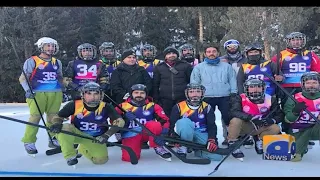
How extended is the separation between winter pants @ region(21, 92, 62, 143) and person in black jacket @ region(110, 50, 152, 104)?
0.62 m

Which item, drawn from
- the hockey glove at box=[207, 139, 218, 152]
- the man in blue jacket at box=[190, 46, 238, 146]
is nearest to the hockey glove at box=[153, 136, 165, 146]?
the hockey glove at box=[207, 139, 218, 152]

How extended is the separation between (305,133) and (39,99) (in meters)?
2.69

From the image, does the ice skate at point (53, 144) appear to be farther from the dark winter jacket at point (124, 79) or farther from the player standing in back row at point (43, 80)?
the dark winter jacket at point (124, 79)

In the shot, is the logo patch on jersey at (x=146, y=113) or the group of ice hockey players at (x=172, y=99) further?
the logo patch on jersey at (x=146, y=113)

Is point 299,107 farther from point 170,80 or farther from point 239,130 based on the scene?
point 170,80

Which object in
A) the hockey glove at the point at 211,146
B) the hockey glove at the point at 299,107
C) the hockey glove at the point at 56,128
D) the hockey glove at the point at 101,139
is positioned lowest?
the hockey glove at the point at 211,146

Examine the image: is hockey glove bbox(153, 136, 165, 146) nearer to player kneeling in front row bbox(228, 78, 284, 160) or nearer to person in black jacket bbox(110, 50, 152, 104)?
player kneeling in front row bbox(228, 78, 284, 160)

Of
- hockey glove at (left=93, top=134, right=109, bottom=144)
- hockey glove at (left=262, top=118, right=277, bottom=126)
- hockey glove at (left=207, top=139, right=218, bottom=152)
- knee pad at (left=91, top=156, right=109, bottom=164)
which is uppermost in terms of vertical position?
hockey glove at (left=262, top=118, right=277, bottom=126)

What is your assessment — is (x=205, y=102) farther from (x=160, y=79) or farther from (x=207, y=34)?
(x=207, y=34)

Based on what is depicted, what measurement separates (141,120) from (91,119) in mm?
507

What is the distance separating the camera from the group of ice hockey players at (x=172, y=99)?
13.2 feet

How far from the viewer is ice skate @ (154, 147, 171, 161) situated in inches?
159

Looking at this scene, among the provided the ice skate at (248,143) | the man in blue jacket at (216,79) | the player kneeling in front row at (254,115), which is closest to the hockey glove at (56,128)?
the man in blue jacket at (216,79)

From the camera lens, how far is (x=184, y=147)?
13.4ft
